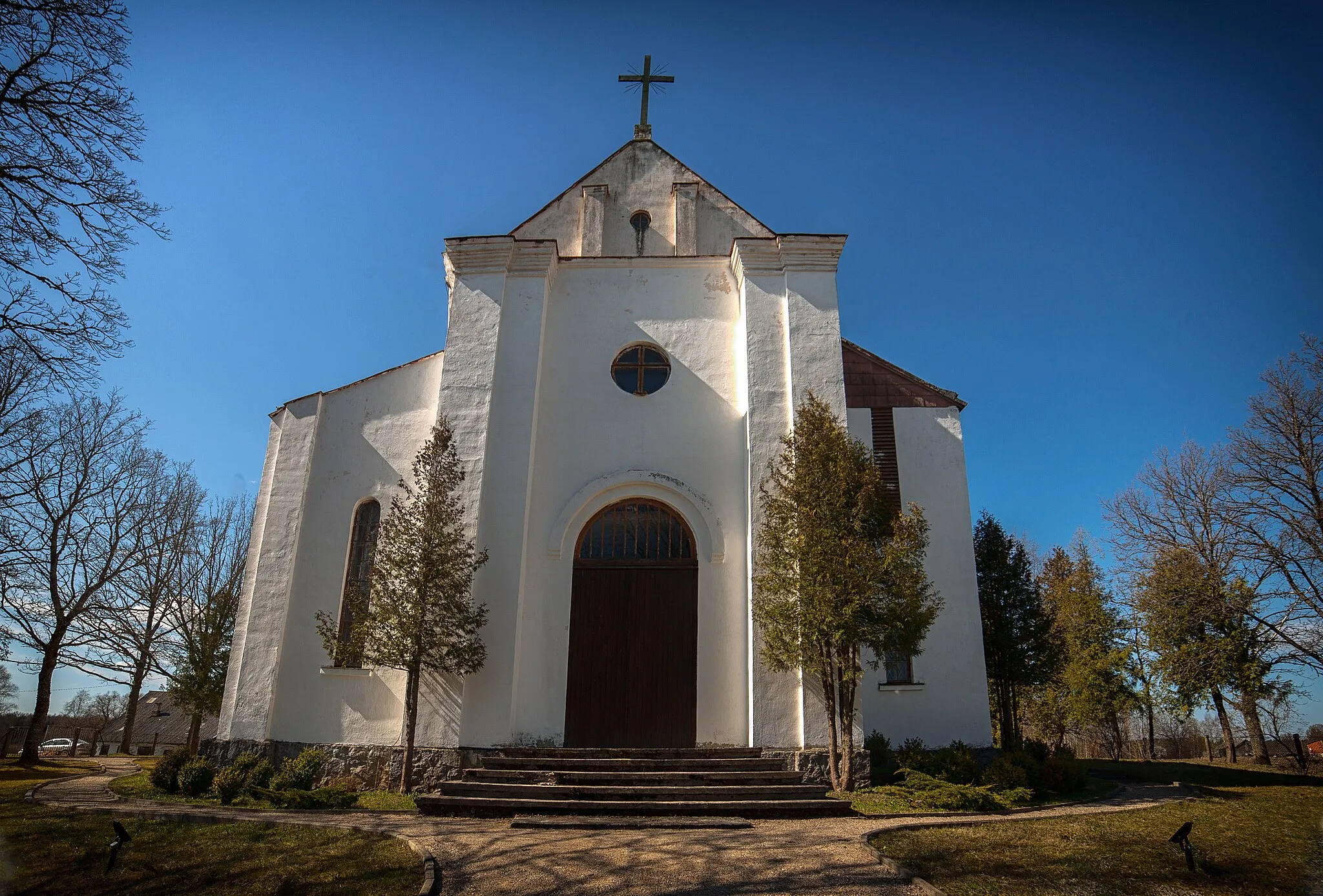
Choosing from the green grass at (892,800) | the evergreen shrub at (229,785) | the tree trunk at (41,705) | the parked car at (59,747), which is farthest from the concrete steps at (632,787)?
the parked car at (59,747)

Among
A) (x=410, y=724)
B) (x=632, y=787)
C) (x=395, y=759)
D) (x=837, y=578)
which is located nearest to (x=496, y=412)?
(x=410, y=724)

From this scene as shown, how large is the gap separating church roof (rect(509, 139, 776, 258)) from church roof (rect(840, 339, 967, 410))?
370cm

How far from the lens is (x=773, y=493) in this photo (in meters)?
13.4

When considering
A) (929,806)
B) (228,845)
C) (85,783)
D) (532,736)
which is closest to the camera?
(228,845)

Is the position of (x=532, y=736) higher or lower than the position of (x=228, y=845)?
higher

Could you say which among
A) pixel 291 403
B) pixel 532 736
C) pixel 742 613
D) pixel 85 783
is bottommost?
pixel 85 783

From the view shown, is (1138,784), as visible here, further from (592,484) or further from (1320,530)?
(592,484)

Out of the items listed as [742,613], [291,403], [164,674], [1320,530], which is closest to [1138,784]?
[1320,530]

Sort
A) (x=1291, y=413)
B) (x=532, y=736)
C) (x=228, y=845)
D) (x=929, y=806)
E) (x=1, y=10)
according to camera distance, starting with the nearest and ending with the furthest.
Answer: (x=1, y=10) → (x=228, y=845) → (x=929, y=806) → (x=532, y=736) → (x=1291, y=413)

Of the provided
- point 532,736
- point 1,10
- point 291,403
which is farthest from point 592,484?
point 1,10

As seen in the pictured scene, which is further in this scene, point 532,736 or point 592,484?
point 592,484

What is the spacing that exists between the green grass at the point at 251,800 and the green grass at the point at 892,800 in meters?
A: 6.07

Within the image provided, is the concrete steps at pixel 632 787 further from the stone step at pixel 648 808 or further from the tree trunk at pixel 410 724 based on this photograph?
the tree trunk at pixel 410 724

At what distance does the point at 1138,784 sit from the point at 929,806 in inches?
303
